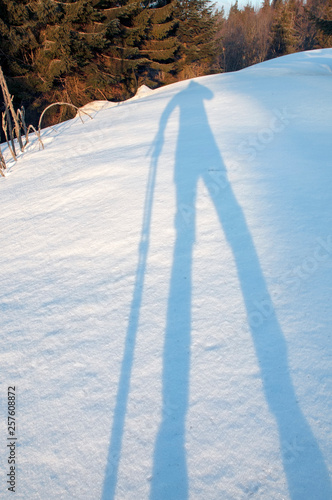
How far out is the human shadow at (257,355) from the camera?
101 centimetres

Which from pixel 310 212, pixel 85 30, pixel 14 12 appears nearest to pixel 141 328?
pixel 310 212

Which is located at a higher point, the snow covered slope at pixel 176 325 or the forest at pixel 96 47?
the forest at pixel 96 47

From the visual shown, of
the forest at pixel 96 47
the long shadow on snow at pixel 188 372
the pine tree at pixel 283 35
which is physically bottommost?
the long shadow on snow at pixel 188 372

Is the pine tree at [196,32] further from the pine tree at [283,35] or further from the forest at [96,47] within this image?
the pine tree at [283,35]

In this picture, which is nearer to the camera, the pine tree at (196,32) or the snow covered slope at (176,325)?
the snow covered slope at (176,325)

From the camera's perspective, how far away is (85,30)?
478 inches

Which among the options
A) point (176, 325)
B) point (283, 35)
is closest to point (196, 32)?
point (283, 35)

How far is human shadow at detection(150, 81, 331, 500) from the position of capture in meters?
1.01

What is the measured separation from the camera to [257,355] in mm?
1337

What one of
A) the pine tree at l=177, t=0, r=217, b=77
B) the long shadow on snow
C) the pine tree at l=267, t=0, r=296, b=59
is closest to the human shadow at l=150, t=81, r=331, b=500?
the long shadow on snow

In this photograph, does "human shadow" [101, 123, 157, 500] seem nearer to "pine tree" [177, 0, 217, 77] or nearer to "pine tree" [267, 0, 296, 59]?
"pine tree" [177, 0, 217, 77]

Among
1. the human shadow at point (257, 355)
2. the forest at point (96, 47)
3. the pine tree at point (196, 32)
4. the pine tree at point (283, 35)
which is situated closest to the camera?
the human shadow at point (257, 355)

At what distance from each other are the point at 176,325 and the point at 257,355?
410mm

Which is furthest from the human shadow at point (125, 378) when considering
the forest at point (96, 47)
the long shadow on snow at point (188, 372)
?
the forest at point (96, 47)
